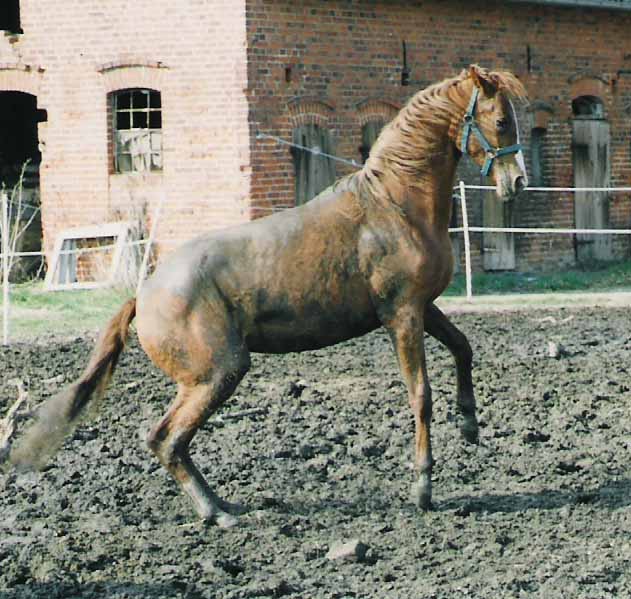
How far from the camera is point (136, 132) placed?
20469 millimetres

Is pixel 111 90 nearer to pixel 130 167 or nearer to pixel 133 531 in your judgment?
pixel 130 167

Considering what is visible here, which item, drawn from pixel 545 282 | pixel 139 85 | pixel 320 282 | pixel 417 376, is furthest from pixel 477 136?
pixel 545 282

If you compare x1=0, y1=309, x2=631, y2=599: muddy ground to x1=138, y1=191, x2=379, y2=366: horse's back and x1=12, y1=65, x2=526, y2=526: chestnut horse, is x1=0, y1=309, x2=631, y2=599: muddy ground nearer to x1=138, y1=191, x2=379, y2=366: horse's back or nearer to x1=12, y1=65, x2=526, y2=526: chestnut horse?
x1=12, y1=65, x2=526, y2=526: chestnut horse

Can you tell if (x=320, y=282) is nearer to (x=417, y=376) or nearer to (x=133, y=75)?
(x=417, y=376)

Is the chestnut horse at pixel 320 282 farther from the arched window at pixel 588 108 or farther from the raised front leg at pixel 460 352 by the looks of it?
the arched window at pixel 588 108

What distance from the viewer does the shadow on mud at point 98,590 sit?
19.2 ft

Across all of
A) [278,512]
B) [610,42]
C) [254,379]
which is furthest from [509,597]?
[610,42]

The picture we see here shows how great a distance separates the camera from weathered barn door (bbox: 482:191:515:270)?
22.3 meters

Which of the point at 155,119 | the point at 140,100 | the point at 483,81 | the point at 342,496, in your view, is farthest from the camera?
the point at 155,119

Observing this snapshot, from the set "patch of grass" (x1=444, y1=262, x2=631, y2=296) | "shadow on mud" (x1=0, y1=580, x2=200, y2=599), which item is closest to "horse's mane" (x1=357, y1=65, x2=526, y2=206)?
"shadow on mud" (x1=0, y1=580, x2=200, y2=599)

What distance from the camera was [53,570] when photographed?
20.4ft

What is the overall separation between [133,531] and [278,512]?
80cm

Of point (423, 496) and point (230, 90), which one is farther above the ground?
point (230, 90)

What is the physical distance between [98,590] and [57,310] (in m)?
12.3
